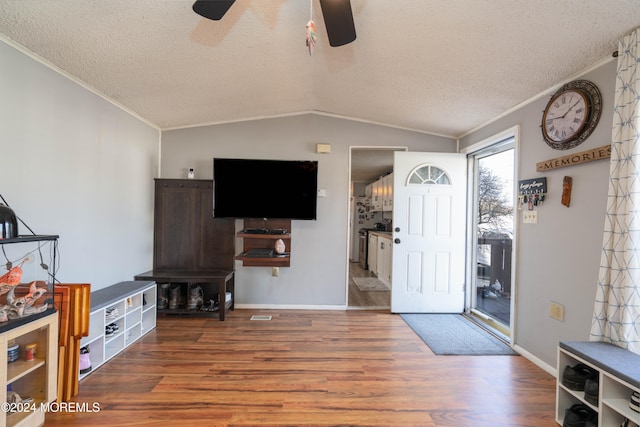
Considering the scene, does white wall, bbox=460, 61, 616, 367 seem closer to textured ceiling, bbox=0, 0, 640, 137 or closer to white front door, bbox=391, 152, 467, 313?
textured ceiling, bbox=0, 0, 640, 137

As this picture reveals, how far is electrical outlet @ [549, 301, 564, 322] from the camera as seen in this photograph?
2137 mm

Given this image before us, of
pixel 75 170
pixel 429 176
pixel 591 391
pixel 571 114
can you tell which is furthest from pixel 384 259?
pixel 75 170

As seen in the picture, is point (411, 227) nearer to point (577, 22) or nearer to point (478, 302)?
point (478, 302)

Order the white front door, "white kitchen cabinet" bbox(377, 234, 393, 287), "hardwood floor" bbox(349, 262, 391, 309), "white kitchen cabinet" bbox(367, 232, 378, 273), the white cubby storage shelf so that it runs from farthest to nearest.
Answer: "white kitchen cabinet" bbox(367, 232, 378, 273)
"white kitchen cabinet" bbox(377, 234, 393, 287)
"hardwood floor" bbox(349, 262, 391, 309)
the white front door
the white cubby storage shelf

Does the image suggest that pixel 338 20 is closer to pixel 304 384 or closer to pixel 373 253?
pixel 304 384

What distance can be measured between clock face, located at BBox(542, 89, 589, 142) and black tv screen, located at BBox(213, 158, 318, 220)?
2.18 meters

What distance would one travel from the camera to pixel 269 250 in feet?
11.3

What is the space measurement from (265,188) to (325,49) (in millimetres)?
1660

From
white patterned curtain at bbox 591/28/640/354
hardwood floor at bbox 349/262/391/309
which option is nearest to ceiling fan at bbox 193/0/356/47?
white patterned curtain at bbox 591/28/640/354

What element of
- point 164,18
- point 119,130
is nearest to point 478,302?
point 164,18

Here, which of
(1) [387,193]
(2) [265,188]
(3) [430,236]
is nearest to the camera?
(2) [265,188]

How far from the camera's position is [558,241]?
2.18m

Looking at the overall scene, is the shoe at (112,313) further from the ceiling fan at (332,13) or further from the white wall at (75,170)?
the ceiling fan at (332,13)

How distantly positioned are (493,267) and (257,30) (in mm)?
3315
